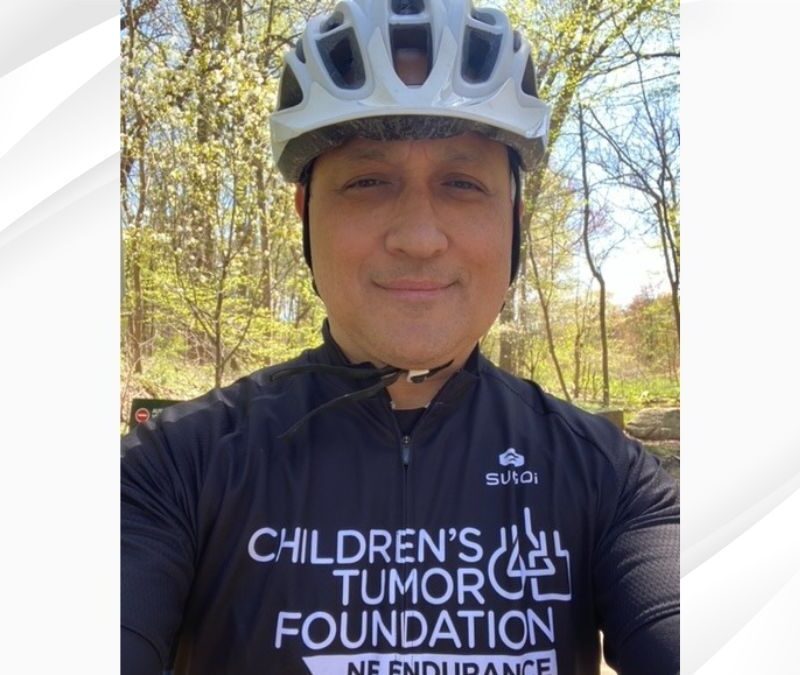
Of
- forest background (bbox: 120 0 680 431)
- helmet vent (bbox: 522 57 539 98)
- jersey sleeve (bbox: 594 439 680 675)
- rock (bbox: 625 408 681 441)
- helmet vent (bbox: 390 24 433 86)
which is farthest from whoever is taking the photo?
forest background (bbox: 120 0 680 431)

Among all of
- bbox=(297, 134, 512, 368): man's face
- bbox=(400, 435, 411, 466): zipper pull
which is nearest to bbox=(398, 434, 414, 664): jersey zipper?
bbox=(400, 435, 411, 466): zipper pull

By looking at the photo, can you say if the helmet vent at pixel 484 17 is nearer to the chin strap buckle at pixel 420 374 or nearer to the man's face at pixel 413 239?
the man's face at pixel 413 239

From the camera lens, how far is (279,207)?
197cm

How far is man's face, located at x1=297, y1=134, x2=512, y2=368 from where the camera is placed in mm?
864

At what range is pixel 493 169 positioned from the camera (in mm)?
896

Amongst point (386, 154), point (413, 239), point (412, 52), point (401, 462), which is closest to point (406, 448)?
point (401, 462)

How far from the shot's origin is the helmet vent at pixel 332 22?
3.00 feet

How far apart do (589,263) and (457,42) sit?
1.08 meters

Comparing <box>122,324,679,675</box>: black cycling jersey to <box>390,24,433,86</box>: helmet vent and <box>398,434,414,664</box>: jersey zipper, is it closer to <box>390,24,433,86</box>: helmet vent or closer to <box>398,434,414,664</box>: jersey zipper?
<box>398,434,414,664</box>: jersey zipper

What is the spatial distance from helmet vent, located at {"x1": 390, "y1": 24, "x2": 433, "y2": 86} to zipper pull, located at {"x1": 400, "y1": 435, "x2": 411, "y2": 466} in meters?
0.46

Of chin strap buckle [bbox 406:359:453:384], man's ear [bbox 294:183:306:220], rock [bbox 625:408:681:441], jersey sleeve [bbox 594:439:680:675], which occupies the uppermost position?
man's ear [bbox 294:183:306:220]

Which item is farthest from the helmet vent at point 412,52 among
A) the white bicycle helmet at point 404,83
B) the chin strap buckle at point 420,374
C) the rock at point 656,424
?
the rock at point 656,424
